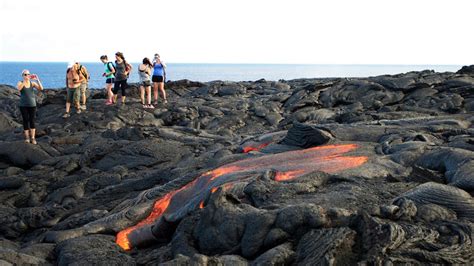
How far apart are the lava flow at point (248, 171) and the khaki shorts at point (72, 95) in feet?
47.5

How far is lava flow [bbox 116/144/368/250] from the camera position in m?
8.45

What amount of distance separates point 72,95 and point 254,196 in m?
17.6

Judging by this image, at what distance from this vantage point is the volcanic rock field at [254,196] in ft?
19.2

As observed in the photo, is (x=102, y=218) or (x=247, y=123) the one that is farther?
(x=247, y=123)

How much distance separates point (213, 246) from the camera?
671 cm

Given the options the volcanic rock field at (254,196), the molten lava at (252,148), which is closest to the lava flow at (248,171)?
the volcanic rock field at (254,196)

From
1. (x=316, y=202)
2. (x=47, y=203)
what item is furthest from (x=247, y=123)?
(x=316, y=202)

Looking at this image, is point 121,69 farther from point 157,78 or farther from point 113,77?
point 157,78

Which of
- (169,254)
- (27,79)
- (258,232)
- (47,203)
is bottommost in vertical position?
(47,203)

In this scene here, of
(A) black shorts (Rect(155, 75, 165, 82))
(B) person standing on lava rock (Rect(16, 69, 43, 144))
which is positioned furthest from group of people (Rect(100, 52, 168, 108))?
(B) person standing on lava rock (Rect(16, 69, 43, 144))

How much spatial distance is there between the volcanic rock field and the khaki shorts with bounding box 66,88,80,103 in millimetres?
4092

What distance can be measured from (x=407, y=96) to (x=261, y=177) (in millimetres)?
14612

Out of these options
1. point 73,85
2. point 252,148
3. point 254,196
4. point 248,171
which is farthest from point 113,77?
point 254,196

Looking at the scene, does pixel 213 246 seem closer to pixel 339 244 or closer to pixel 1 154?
pixel 339 244
